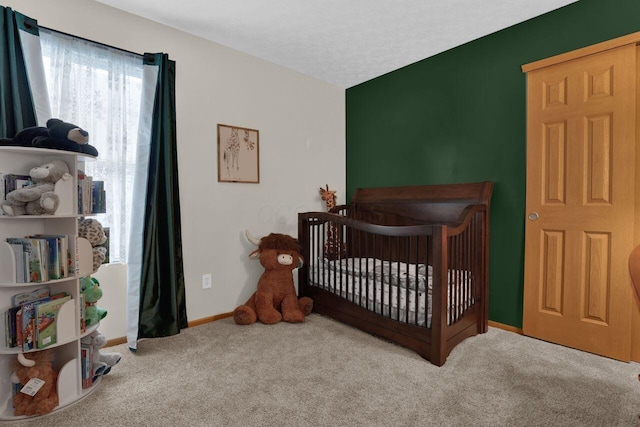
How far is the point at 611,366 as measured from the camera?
1.88m

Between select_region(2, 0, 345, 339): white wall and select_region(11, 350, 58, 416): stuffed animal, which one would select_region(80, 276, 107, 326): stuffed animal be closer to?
select_region(11, 350, 58, 416): stuffed animal

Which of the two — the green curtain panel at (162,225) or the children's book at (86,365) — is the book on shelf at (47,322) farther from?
the green curtain panel at (162,225)

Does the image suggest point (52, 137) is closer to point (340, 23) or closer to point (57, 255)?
point (57, 255)

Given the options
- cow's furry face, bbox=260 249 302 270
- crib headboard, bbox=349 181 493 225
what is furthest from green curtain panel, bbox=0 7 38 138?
crib headboard, bbox=349 181 493 225

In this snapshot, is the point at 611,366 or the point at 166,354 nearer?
the point at 611,366

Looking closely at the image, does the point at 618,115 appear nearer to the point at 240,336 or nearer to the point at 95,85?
the point at 240,336

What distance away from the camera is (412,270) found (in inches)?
93.7

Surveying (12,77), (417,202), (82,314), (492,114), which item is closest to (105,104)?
(12,77)

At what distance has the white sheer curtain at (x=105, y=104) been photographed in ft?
6.49

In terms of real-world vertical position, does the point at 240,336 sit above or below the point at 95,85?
below

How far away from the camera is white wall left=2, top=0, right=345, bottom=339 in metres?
2.20

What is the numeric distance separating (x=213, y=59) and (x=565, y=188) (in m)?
2.71

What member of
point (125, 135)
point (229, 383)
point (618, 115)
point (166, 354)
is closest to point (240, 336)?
point (166, 354)

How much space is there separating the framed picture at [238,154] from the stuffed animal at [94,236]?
1.06 meters
